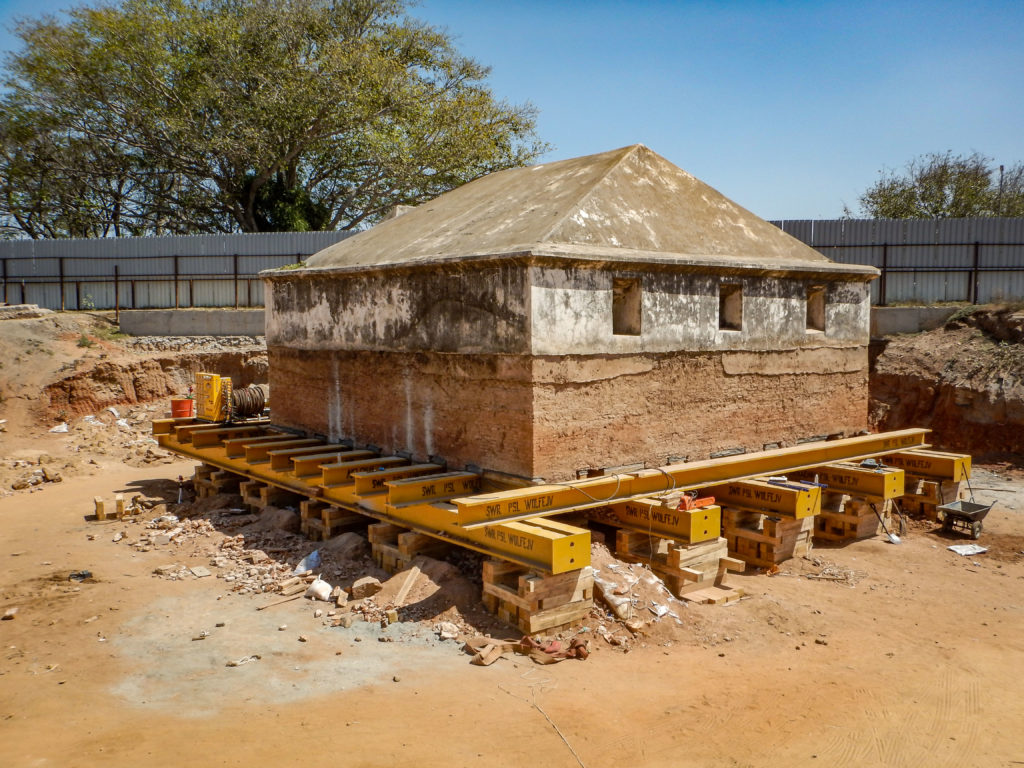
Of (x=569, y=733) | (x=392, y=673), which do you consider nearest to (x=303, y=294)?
(x=392, y=673)

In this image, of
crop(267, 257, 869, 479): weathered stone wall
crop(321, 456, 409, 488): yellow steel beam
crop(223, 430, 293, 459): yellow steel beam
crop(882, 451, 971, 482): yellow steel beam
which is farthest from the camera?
crop(223, 430, 293, 459): yellow steel beam

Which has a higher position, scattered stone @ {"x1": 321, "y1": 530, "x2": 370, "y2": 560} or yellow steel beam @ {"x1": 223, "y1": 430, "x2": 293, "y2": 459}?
yellow steel beam @ {"x1": 223, "y1": 430, "x2": 293, "y2": 459}

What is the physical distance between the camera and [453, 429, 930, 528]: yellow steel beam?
6793 millimetres

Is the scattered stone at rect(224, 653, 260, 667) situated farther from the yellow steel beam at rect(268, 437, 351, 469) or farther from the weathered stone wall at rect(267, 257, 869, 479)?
the yellow steel beam at rect(268, 437, 351, 469)

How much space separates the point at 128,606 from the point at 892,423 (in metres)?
13.6

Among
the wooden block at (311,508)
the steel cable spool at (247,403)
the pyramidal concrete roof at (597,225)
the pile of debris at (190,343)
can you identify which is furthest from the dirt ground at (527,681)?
the pile of debris at (190,343)

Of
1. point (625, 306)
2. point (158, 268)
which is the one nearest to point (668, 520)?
point (625, 306)

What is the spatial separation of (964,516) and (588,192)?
6047mm

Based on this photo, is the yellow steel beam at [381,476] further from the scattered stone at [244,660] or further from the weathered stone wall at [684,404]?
the scattered stone at [244,660]

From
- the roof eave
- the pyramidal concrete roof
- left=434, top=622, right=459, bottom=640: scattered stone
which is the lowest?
left=434, top=622, right=459, bottom=640: scattered stone

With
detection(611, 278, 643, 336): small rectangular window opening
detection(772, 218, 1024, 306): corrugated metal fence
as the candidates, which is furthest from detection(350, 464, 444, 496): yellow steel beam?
detection(772, 218, 1024, 306): corrugated metal fence

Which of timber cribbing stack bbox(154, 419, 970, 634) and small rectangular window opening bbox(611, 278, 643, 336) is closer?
timber cribbing stack bbox(154, 419, 970, 634)

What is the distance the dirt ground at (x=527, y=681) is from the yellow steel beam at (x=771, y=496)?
646 mm

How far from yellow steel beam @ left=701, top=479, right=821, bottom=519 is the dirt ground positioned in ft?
2.12
